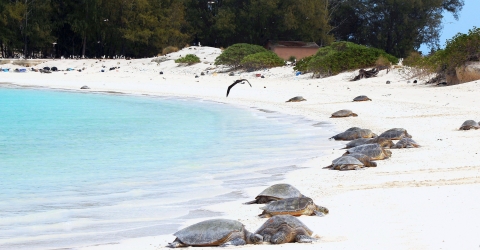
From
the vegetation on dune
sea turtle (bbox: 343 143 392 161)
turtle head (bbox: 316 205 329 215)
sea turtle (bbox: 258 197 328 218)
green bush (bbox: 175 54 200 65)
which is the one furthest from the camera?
green bush (bbox: 175 54 200 65)

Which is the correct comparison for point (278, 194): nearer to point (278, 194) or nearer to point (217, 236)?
point (278, 194)

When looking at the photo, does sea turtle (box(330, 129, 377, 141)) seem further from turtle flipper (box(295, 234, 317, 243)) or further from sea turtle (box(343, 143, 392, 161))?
turtle flipper (box(295, 234, 317, 243))

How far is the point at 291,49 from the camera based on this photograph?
47.2m

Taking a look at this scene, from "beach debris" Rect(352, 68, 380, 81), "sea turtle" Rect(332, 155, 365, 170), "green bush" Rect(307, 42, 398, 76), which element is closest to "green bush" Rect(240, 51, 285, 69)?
"green bush" Rect(307, 42, 398, 76)

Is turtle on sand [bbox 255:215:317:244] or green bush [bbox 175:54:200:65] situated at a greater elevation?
green bush [bbox 175:54:200:65]

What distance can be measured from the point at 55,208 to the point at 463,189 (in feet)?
15.1

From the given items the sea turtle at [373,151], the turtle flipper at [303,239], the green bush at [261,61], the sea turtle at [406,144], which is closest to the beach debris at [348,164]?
the sea turtle at [373,151]

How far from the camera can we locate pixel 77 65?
4559 cm

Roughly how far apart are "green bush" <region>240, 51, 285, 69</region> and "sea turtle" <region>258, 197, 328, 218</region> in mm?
28476

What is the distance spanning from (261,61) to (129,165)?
2444 centimetres

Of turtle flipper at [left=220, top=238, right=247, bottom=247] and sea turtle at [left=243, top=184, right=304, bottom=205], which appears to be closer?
turtle flipper at [left=220, top=238, right=247, bottom=247]

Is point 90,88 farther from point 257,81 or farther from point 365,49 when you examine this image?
point 365,49

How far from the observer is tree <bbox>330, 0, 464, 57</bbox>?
5053 cm

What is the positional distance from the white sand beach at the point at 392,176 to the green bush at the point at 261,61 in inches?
309
